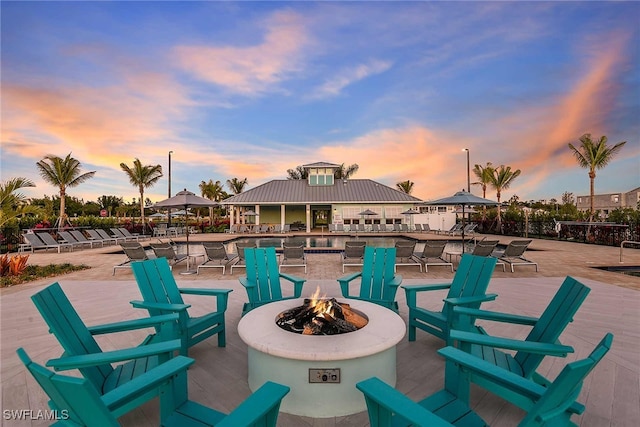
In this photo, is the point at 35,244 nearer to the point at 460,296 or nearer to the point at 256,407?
the point at 256,407

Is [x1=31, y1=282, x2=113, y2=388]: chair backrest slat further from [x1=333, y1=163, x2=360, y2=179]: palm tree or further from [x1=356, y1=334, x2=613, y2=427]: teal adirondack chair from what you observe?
[x1=333, y1=163, x2=360, y2=179]: palm tree

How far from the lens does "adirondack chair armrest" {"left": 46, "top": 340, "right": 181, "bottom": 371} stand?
1.79 metres

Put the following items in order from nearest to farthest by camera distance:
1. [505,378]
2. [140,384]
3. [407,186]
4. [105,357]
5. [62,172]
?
1. [140,384]
2. [505,378]
3. [105,357]
4. [62,172]
5. [407,186]

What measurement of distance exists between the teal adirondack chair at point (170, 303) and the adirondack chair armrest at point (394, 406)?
2.16m

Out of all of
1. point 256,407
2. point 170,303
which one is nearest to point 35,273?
point 170,303

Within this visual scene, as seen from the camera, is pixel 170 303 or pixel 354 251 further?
pixel 354 251

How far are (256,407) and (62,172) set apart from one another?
27.6 m

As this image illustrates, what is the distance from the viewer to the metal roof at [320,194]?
25.3 m

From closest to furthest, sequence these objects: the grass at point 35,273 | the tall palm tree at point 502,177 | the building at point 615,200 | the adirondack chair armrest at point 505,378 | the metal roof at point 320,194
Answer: the adirondack chair armrest at point 505,378 → the grass at point 35,273 → the metal roof at point 320,194 → the tall palm tree at point 502,177 → the building at point 615,200

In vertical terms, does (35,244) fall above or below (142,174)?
below

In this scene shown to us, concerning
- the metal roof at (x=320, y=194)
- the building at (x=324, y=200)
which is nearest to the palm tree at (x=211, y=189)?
the building at (x=324, y=200)

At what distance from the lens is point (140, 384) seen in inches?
64.7

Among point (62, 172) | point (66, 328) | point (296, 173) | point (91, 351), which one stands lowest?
point (91, 351)

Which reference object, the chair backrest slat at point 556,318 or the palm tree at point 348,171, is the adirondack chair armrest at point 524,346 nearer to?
the chair backrest slat at point 556,318
